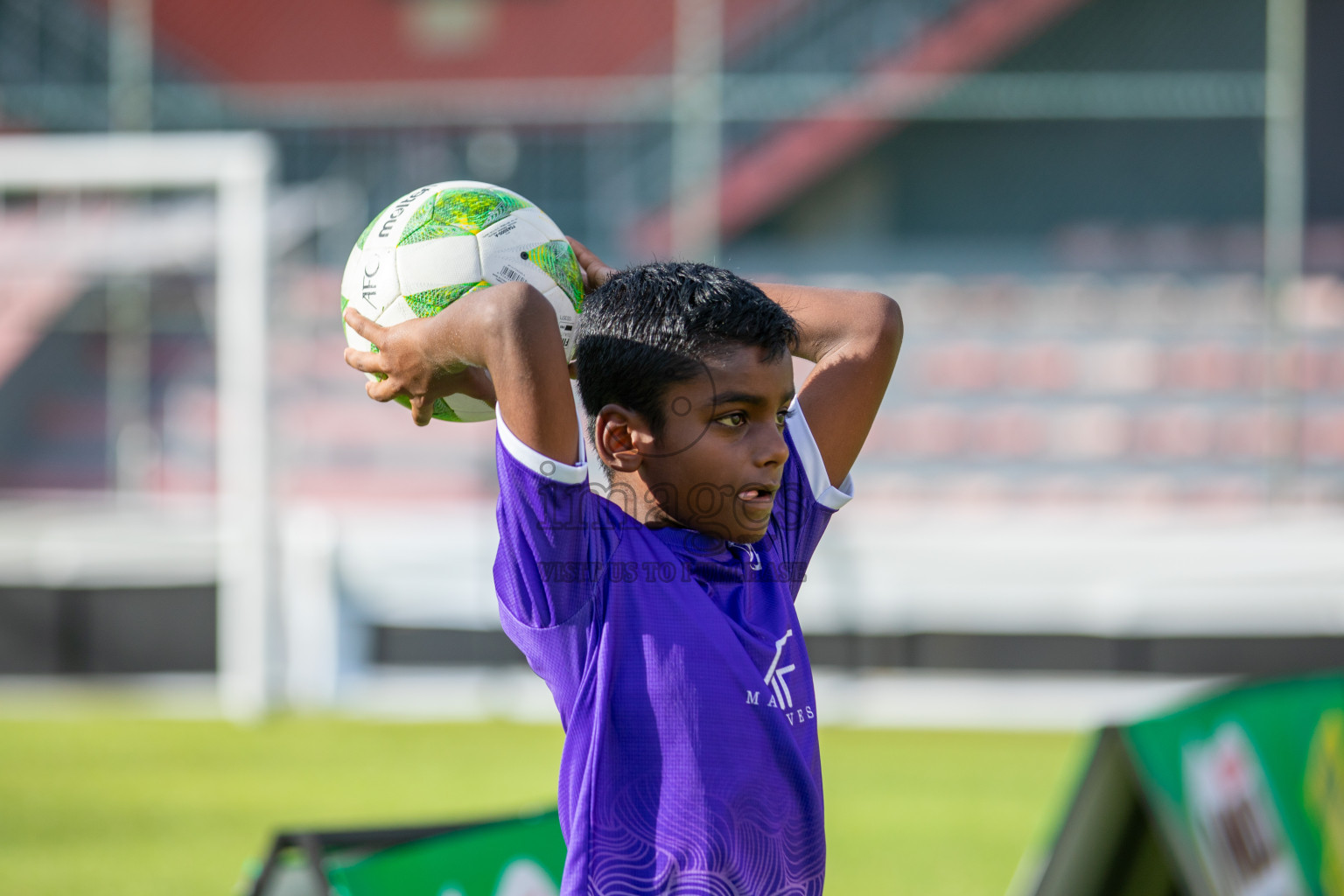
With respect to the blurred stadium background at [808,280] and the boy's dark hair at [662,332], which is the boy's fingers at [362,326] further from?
the blurred stadium background at [808,280]

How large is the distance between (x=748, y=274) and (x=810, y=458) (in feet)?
28.0

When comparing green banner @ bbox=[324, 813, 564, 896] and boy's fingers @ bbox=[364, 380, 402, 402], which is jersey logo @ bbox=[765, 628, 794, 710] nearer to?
boy's fingers @ bbox=[364, 380, 402, 402]

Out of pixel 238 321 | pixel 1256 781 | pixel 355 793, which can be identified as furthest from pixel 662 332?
pixel 238 321

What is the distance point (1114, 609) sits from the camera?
6.81m

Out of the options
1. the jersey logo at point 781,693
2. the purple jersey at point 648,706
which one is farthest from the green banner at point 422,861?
the jersey logo at point 781,693

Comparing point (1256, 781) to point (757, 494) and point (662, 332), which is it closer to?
point (757, 494)

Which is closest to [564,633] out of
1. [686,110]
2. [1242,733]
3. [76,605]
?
[1242,733]

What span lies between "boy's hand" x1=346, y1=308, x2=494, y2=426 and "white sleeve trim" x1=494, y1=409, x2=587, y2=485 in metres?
0.14

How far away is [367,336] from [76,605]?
19.6 ft

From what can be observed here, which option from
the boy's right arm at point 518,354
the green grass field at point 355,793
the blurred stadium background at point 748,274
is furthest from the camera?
the blurred stadium background at point 748,274

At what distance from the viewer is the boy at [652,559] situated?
166 cm

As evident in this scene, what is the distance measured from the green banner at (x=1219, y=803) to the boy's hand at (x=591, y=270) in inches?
53.5

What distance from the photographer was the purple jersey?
5.56 ft

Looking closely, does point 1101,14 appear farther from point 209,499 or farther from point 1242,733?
point 1242,733
